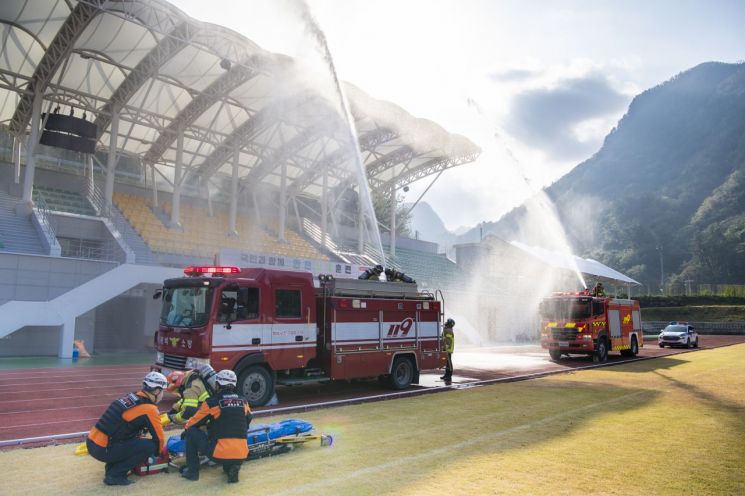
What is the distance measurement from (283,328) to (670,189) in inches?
5453

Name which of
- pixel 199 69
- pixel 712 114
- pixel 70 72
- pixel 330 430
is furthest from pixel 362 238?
pixel 712 114

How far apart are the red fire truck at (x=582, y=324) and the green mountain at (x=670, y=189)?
231 ft

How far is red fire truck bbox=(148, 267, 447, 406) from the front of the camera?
10.9m

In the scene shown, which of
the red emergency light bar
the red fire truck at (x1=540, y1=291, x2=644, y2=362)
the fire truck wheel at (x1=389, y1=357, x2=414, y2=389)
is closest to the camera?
the red emergency light bar

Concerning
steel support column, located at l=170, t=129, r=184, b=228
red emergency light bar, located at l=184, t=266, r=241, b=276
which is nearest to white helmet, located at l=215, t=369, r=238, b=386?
red emergency light bar, located at l=184, t=266, r=241, b=276

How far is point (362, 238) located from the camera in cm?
4656

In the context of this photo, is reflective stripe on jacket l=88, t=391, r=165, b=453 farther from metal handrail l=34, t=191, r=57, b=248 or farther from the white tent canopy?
the white tent canopy

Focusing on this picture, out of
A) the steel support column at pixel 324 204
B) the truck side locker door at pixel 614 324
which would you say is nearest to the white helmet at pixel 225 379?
the truck side locker door at pixel 614 324

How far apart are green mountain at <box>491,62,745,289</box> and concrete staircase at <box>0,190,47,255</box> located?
284ft

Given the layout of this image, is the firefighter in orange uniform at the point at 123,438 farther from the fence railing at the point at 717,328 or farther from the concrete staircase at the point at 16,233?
the fence railing at the point at 717,328

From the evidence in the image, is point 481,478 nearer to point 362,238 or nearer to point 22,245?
point 22,245

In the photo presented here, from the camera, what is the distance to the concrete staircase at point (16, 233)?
24.0 meters

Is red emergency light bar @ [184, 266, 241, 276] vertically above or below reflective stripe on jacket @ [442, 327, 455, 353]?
above

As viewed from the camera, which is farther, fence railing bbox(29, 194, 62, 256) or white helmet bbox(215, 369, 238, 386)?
fence railing bbox(29, 194, 62, 256)
